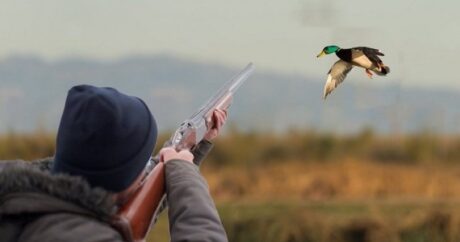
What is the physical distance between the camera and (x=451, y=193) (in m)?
9.89

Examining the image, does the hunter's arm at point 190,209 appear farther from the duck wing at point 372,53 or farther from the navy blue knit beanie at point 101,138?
the duck wing at point 372,53

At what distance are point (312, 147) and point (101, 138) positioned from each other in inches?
315

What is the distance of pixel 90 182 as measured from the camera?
8.19 ft

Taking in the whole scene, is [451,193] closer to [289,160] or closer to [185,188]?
[289,160]

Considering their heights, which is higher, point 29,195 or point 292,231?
point 29,195

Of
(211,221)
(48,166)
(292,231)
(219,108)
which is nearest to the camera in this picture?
(211,221)

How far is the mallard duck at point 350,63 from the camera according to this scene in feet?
9.12

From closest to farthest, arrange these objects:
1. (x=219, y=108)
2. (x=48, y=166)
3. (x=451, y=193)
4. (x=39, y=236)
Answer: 1. (x=39, y=236)
2. (x=48, y=166)
3. (x=219, y=108)
4. (x=451, y=193)

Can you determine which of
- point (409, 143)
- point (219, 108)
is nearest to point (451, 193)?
point (409, 143)

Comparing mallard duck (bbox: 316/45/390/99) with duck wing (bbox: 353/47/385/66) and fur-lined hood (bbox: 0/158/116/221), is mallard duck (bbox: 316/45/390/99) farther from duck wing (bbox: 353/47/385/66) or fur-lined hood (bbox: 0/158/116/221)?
fur-lined hood (bbox: 0/158/116/221)

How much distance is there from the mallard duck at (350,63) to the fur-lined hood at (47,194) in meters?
0.60

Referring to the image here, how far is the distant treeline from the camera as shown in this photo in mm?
10258

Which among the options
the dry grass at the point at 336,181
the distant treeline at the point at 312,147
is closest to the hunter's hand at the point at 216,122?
the dry grass at the point at 336,181

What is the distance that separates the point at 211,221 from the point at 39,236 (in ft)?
1.22
